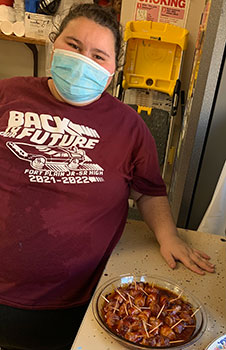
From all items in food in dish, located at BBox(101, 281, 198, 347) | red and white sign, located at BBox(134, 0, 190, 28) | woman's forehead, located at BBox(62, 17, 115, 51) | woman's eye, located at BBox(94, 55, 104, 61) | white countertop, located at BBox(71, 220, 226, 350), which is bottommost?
white countertop, located at BBox(71, 220, 226, 350)

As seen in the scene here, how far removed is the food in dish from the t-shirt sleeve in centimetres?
37

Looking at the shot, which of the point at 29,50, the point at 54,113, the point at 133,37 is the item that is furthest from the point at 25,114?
the point at 29,50

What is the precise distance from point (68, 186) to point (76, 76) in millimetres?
367

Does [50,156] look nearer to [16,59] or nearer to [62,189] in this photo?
[62,189]

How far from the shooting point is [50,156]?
102 cm

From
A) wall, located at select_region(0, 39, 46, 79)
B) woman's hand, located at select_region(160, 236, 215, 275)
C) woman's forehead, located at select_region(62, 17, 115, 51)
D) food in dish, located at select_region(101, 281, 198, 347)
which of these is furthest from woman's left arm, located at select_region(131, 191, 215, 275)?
wall, located at select_region(0, 39, 46, 79)

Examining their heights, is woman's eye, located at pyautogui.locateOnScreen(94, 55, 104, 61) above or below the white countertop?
above

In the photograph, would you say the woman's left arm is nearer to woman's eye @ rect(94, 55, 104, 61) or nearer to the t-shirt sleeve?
the t-shirt sleeve

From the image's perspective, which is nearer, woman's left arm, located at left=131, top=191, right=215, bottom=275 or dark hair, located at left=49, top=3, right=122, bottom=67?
woman's left arm, located at left=131, top=191, right=215, bottom=275

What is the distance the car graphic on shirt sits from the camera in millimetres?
1014

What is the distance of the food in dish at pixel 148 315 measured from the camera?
2.22ft

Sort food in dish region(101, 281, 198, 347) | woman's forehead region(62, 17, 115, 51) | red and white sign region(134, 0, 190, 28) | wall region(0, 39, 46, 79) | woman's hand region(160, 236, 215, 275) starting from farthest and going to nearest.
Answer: wall region(0, 39, 46, 79), red and white sign region(134, 0, 190, 28), woman's forehead region(62, 17, 115, 51), woman's hand region(160, 236, 215, 275), food in dish region(101, 281, 198, 347)

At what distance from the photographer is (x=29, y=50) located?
293 centimetres

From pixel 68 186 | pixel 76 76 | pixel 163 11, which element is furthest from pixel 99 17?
pixel 163 11
